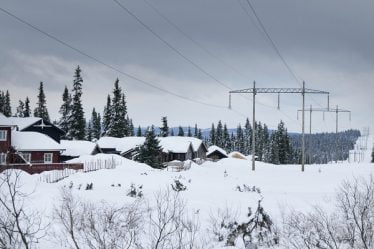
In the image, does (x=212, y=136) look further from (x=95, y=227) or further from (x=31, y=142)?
(x=95, y=227)

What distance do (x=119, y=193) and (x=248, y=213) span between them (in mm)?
9111

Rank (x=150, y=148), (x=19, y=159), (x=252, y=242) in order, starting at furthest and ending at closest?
(x=150, y=148) → (x=19, y=159) → (x=252, y=242)

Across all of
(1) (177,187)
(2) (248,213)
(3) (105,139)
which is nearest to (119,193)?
(1) (177,187)

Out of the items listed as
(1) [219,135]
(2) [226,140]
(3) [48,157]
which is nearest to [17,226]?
(3) [48,157]

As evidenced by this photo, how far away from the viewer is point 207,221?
1708 cm

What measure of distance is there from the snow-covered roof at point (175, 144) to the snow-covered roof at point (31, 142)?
25400 mm

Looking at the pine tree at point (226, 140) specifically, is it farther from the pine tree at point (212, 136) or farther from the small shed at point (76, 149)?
the small shed at point (76, 149)

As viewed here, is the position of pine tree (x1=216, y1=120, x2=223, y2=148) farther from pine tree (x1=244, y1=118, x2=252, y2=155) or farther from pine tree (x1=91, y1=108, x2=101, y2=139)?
pine tree (x1=91, y1=108, x2=101, y2=139)

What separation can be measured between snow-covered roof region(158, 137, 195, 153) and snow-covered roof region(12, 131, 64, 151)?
83.3 ft

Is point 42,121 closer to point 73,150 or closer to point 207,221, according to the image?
point 73,150

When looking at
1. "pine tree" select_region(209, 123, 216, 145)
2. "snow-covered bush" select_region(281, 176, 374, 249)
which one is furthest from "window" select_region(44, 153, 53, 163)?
"pine tree" select_region(209, 123, 216, 145)

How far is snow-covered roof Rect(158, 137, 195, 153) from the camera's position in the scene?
6994cm

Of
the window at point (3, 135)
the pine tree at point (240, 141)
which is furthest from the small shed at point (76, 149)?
the pine tree at point (240, 141)

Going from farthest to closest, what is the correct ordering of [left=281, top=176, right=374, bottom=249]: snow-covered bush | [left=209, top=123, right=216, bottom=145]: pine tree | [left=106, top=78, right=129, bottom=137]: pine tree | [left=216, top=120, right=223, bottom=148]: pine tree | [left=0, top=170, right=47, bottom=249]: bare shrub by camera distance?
[left=209, top=123, right=216, bottom=145]: pine tree, [left=216, top=120, right=223, bottom=148]: pine tree, [left=106, top=78, right=129, bottom=137]: pine tree, [left=281, top=176, right=374, bottom=249]: snow-covered bush, [left=0, top=170, right=47, bottom=249]: bare shrub
